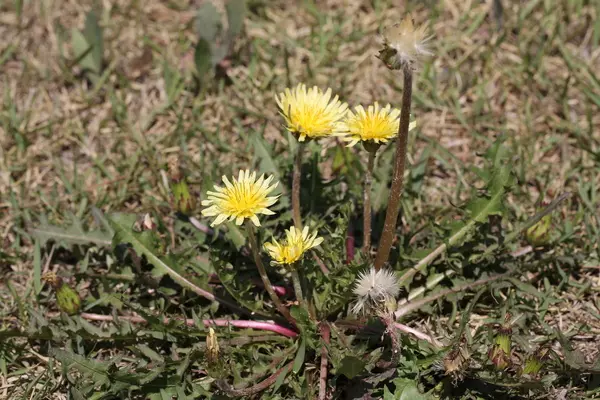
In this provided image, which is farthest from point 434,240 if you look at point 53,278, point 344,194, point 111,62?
point 111,62

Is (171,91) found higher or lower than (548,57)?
lower

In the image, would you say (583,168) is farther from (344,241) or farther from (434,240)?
(344,241)

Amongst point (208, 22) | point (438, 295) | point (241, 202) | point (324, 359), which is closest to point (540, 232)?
point (438, 295)

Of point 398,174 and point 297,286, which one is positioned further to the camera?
point 297,286

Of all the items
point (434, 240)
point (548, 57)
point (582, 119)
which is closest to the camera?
point (434, 240)

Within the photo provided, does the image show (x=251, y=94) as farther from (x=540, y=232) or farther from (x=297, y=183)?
(x=540, y=232)

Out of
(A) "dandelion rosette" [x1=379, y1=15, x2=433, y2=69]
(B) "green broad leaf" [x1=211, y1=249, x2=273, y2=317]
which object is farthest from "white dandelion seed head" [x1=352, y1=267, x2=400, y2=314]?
(A) "dandelion rosette" [x1=379, y1=15, x2=433, y2=69]

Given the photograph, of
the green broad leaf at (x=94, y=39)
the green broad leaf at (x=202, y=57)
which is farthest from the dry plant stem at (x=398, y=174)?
the green broad leaf at (x=94, y=39)
